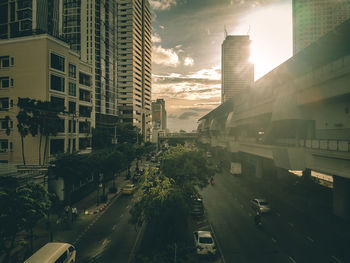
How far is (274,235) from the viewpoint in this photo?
20344 mm

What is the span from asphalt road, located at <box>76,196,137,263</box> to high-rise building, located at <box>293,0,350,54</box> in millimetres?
218409

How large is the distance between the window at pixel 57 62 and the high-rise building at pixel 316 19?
212 meters

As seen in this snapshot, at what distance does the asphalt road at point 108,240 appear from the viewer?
17.0 metres

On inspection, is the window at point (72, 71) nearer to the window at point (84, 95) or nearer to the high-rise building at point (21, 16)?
the window at point (84, 95)

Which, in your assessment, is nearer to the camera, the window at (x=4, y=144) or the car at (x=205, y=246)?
the car at (x=205, y=246)

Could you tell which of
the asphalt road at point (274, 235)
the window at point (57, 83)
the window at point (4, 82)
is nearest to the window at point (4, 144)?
the window at point (4, 82)

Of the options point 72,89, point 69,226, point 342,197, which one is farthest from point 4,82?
point 342,197

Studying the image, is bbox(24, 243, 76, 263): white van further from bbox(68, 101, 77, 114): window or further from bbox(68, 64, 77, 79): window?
bbox(68, 64, 77, 79): window

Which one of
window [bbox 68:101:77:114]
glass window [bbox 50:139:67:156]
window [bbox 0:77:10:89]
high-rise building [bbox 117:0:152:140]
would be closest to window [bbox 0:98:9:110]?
window [bbox 0:77:10:89]

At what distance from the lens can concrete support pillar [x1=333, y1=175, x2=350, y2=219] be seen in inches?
929

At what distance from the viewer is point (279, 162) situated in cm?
2356

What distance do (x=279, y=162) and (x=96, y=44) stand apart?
98.5m

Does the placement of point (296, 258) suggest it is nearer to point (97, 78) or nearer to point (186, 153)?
point (186, 153)

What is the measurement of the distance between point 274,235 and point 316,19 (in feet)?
774
